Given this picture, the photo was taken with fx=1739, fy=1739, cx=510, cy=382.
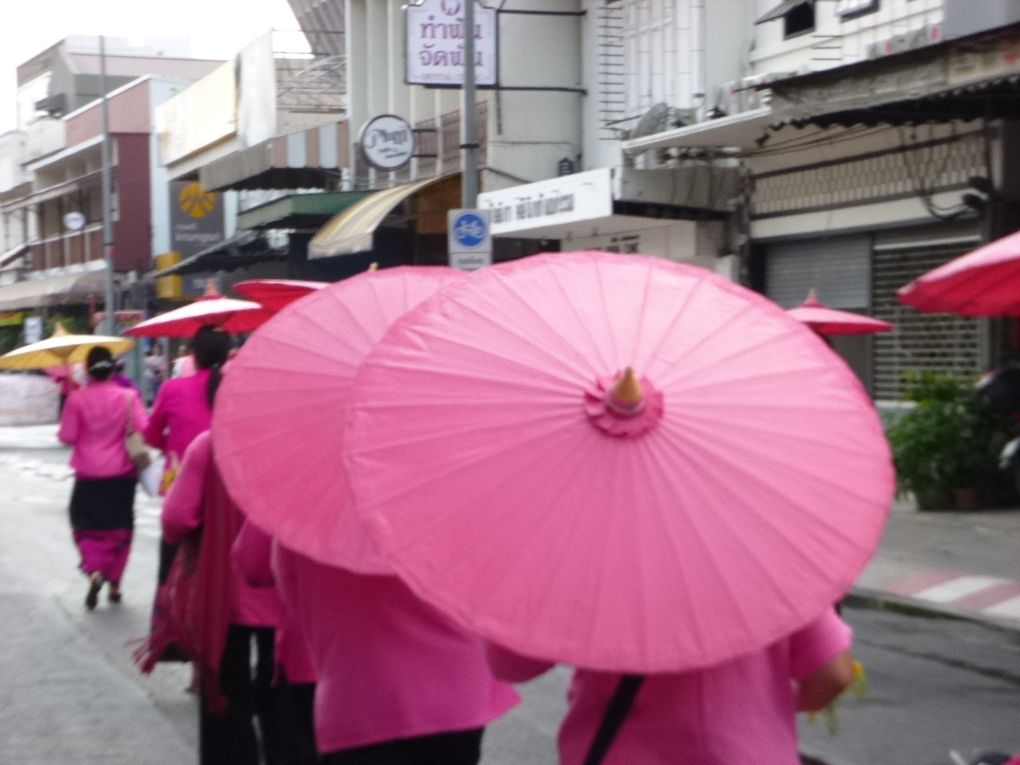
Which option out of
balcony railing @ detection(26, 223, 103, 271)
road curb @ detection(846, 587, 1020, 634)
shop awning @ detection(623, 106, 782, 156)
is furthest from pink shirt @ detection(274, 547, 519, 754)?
balcony railing @ detection(26, 223, 103, 271)

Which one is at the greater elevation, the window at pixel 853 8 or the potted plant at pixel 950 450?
the window at pixel 853 8

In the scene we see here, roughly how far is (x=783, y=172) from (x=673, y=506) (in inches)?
686

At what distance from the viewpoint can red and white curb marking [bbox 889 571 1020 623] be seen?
1052 cm

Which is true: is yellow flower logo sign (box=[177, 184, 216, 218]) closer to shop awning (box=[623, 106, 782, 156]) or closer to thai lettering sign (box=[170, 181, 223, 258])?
thai lettering sign (box=[170, 181, 223, 258])

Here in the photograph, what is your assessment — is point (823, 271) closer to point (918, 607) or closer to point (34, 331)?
point (918, 607)

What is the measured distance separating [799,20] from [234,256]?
17.5m

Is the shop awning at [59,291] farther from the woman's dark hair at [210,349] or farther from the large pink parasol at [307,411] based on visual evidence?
the large pink parasol at [307,411]

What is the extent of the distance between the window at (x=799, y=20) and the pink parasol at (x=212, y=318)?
1106cm

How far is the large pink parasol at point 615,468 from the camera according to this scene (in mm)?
2521

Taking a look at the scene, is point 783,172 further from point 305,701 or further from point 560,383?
point 560,383

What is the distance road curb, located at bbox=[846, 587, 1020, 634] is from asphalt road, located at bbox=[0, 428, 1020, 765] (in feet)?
0.33

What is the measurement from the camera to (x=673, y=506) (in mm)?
2578

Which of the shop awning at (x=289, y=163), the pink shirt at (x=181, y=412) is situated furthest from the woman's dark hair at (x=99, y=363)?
the shop awning at (x=289, y=163)

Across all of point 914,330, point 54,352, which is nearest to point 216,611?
point 54,352
